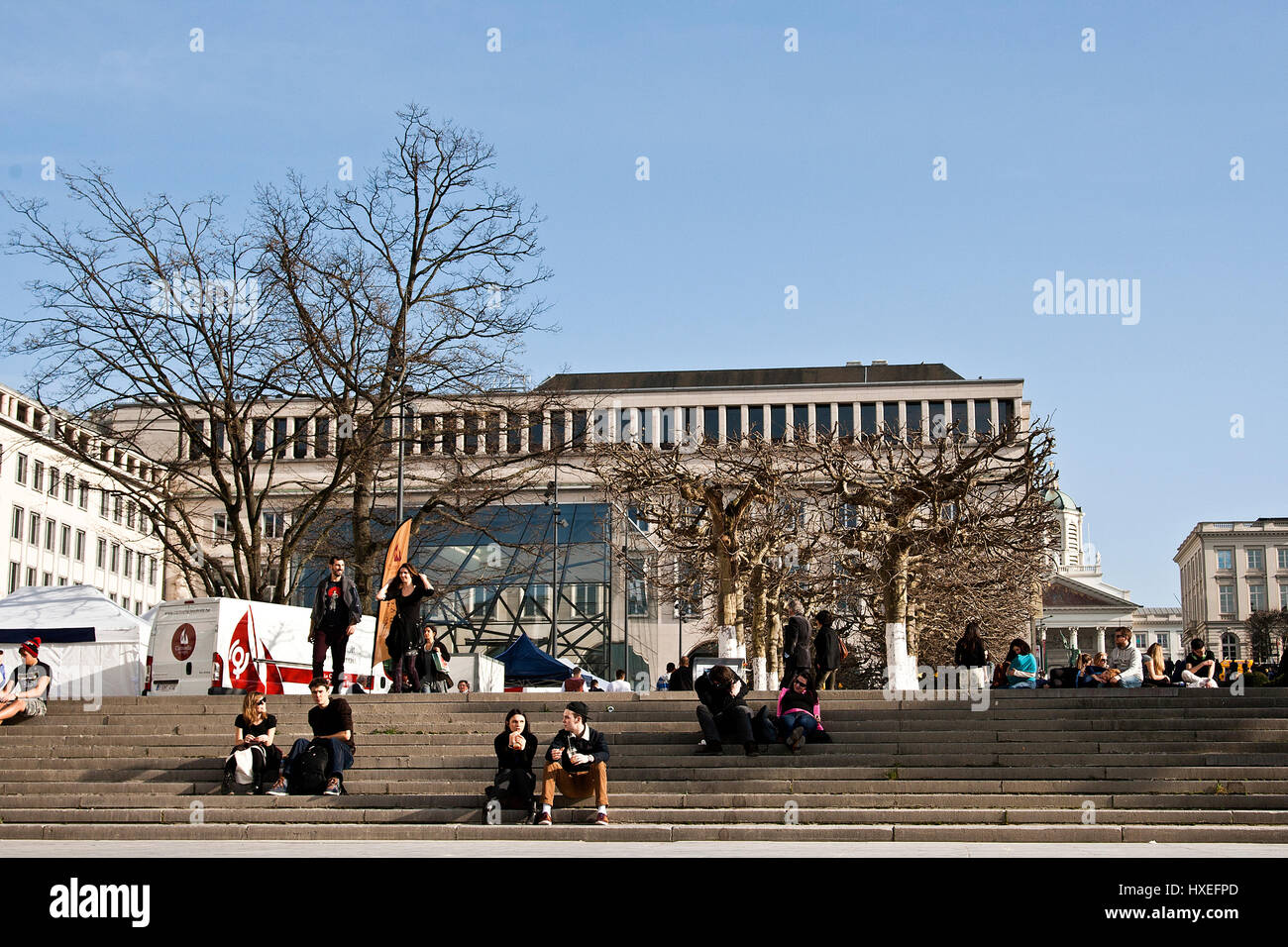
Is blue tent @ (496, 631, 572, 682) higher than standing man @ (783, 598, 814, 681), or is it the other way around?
standing man @ (783, 598, 814, 681)

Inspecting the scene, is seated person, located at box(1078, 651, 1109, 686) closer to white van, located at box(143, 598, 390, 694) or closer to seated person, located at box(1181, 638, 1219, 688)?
seated person, located at box(1181, 638, 1219, 688)

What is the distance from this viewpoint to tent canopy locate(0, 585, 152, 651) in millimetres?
27172

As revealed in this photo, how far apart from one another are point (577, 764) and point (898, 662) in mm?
10873

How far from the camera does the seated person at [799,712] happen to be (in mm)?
17047

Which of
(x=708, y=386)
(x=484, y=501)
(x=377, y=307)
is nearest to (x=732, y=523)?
(x=484, y=501)

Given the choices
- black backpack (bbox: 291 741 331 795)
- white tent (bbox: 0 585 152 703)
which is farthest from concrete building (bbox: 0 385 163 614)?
black backpack (bbox: 291 741 331 795)

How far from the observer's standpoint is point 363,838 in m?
14.4

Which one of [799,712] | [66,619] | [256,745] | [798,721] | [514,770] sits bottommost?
[514,770]

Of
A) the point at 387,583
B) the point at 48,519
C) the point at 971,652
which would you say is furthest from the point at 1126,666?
the point at 48,519

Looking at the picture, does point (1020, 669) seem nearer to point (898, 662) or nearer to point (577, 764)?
point (898, 662)

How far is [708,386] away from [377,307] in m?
70.3

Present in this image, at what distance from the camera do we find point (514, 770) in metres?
15.0
